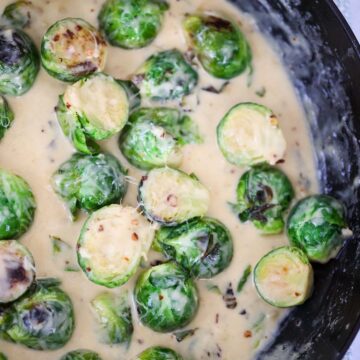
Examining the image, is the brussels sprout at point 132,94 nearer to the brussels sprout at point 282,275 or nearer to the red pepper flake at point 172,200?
the red pepper flake at point 172,200

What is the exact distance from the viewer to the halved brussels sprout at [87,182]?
98.6 inches

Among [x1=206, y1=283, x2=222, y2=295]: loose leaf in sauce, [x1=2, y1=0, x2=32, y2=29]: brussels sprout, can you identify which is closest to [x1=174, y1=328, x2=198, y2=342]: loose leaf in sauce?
[x1=206, y1=283, x2=222, y2=295]: loose leaf in sauce

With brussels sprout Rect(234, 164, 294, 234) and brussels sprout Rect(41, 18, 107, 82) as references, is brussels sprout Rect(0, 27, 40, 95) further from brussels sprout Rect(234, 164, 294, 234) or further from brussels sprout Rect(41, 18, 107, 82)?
brussels sprout Rect(234, 164, 294, 234)

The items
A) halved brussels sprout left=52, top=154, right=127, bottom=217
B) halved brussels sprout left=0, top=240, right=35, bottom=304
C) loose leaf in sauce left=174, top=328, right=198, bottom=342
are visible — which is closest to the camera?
halved brussels sprout left=0, top=240, right=35, bottom=304

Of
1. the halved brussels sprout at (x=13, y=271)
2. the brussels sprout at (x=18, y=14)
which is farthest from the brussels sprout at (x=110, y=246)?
the brussels sprout at (x=18, y=14)

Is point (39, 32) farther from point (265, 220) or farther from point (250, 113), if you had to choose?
point (265, 220)

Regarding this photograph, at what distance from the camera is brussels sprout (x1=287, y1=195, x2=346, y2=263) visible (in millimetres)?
2611

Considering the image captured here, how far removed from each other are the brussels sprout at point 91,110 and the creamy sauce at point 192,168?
0.07m

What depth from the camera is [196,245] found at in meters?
2.54

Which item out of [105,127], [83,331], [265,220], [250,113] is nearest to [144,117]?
[105,127]

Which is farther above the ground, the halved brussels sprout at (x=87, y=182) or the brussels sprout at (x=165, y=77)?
the brussels sprout at (x=165, y=77)

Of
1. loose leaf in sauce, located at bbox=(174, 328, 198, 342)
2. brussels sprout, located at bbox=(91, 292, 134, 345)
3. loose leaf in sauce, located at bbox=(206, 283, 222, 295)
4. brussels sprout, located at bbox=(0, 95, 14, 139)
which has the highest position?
brussels sprout, located at bbox=(0, 95, 14, 139)

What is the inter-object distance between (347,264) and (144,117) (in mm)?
819

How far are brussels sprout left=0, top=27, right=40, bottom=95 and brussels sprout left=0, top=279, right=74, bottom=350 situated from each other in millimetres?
616
